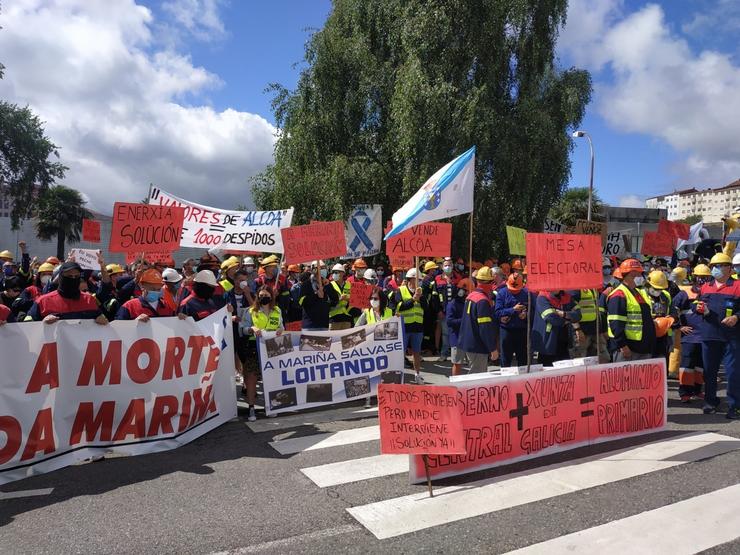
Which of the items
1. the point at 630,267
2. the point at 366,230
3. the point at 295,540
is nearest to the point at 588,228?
the point at 630,267

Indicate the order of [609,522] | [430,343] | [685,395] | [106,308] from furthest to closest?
[430,343] → [106,308] → [685,395] → [609,522]

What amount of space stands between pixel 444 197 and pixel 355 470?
420 cm

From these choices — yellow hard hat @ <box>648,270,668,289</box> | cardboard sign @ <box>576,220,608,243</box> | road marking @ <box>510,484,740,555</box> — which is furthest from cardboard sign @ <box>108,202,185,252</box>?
cardboard sign @ <box>576,220,608,243</box>

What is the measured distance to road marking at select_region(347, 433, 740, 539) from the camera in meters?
3.99

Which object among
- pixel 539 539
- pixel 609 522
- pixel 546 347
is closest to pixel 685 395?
pixel 546 347

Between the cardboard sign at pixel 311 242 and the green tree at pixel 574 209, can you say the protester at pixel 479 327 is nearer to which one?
the cardboard sign at pixel 311 242

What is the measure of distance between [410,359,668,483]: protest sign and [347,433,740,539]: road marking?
25 centimetres

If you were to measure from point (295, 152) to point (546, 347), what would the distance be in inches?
607

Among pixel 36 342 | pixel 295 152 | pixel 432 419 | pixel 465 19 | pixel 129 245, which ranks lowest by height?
pixel 432 419

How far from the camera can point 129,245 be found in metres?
7.47

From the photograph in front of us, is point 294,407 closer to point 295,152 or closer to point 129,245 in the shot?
point 129,245

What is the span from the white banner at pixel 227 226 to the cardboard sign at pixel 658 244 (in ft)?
32.2

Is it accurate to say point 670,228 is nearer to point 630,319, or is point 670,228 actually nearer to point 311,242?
point 630,319

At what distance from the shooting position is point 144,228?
762 cm
